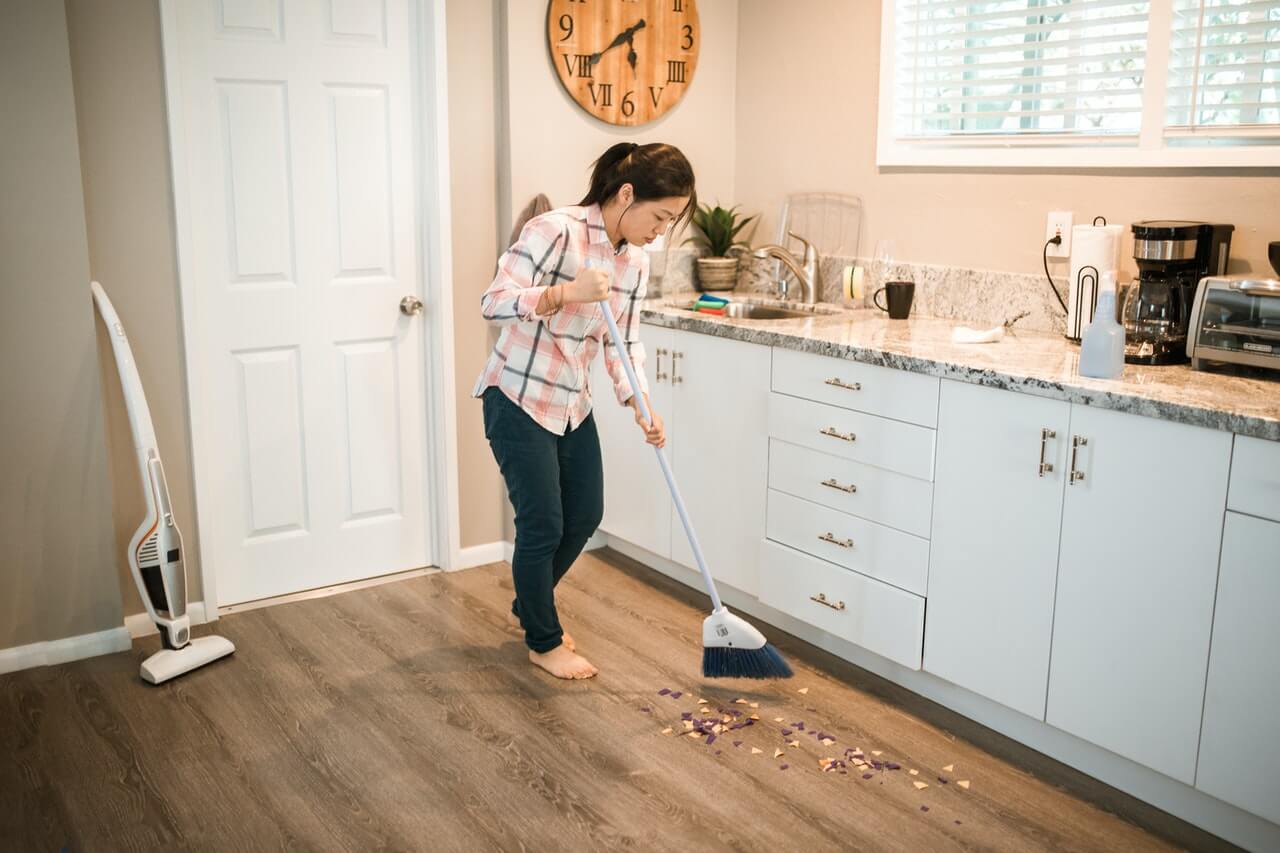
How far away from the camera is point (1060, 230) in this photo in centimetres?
307

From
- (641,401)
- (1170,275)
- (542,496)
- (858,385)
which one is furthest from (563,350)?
(1170,275)

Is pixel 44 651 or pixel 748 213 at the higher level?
pixel 748 213

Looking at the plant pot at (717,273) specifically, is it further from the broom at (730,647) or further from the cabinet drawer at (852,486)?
the broom at (730,647)

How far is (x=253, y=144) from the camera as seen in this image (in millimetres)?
3312

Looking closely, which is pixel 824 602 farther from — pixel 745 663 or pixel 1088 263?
pixel 1088 263

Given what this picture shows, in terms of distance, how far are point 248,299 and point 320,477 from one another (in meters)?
0.60

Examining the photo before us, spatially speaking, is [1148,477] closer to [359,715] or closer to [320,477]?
[359,715]

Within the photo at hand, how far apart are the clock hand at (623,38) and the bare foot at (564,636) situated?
1.82 m

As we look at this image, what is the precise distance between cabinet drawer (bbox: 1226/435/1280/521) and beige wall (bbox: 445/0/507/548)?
2.31 m

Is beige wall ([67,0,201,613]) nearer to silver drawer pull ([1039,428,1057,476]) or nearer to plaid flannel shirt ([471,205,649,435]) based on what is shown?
plaid flannel shirt ([471,205,649,435])

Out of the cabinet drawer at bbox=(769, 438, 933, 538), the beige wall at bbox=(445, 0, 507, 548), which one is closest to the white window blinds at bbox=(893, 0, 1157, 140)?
the cabinet drawer at bbox=(769, 438, 933, 538)

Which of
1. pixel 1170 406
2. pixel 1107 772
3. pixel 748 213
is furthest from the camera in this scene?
pixel 748 213

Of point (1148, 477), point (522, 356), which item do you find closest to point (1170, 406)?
point (1148, 477)

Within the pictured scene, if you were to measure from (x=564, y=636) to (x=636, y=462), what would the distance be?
0.80 m
